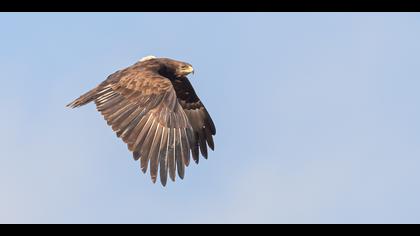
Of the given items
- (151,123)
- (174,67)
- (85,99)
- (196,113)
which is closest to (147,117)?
(151,123)

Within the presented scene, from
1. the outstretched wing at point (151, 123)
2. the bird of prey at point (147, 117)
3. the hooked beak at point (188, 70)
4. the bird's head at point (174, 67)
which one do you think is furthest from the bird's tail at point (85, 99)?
the hooked beak at point (188, 70)

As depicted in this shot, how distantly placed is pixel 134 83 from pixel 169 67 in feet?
7.36

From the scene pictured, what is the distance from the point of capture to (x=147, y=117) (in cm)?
1398

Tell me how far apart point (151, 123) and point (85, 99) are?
1.76 meters

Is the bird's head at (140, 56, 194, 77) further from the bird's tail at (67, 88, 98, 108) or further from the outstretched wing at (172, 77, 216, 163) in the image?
the bird's tail at (67, 88, 98, 108)

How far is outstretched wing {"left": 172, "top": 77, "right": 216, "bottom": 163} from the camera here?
17000mm

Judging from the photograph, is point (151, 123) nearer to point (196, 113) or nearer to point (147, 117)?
point (147, 117)

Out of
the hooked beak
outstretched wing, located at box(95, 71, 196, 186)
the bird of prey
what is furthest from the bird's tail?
the hooked beak
